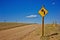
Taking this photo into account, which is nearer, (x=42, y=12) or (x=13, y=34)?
(x=42, y=12)

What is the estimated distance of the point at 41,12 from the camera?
15.6 metres

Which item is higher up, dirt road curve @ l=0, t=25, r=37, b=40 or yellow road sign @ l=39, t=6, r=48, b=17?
yellow road sign @ l=39, t=6, r=48, b=17

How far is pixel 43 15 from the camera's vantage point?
1555 cm

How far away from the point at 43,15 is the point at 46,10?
614 millimetres

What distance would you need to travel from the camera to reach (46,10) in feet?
50.2

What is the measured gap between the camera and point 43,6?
51.9 feet

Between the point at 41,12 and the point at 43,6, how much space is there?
70cm

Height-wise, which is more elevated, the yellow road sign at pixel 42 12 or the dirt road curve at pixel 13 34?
the yellow road sign at pixel 42 12

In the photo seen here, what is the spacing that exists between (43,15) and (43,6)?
0.96 meters

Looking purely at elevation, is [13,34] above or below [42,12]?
below

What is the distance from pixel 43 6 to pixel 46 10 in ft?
2.37

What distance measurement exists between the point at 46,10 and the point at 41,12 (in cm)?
58
